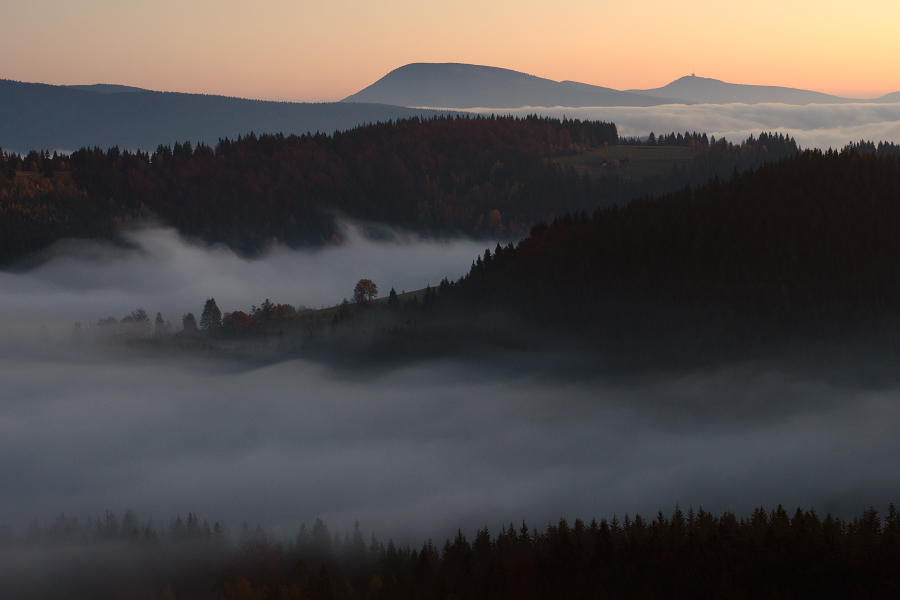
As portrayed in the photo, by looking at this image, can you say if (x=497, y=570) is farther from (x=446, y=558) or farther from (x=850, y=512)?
(x=850, y=512)

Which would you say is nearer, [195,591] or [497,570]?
[497,570]

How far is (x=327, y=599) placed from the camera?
5261 inches

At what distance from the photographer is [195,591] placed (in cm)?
19712

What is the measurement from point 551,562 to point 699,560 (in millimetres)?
22448

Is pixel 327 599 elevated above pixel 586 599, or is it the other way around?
pixel 586 599

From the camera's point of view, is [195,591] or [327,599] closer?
[327,599]

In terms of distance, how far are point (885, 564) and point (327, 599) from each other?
81710 millimetres

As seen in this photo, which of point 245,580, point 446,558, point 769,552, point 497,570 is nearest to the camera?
point 769,552

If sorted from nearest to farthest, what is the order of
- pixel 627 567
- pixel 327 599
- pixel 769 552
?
pixel 769 552, pixel 627 567, pixel 327 599

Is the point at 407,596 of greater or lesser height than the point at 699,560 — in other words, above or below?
below

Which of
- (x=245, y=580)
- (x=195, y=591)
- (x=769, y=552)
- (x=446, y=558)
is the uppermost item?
(x=769, y=552)

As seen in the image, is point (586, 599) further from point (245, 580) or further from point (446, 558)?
point (245, 580)

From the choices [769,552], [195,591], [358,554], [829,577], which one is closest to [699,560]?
[769,552]

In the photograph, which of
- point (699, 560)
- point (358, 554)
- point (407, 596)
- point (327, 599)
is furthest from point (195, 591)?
point (699, 560)
